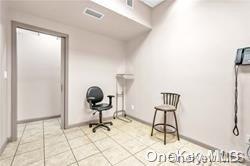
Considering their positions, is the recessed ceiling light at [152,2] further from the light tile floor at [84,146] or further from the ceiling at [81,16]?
the light tile floor at [84,146]

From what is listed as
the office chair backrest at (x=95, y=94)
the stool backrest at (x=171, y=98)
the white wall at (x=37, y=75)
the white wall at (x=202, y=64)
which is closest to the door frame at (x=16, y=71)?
the office chair backrest at (x=95, y=94)

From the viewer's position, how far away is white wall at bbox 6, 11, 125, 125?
290 cm

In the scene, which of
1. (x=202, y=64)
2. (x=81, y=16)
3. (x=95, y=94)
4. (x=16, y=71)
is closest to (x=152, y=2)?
(x=81, y=16)

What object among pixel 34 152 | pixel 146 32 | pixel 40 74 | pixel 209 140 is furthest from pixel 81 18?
pixel 209 140

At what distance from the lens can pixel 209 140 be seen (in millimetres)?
2074

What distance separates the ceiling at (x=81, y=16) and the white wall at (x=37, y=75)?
1.12 m

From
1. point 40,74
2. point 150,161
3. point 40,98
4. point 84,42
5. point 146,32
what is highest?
point 146,32

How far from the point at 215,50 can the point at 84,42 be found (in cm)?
276

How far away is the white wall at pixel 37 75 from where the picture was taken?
316 centimetres

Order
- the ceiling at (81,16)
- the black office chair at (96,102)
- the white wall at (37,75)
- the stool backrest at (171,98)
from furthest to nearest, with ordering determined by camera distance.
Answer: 1. the white wall at (37,75)
2. the black office chair at (96,102)
3. the stool backrest at (171,98)
4. the ceiling at (81,16)

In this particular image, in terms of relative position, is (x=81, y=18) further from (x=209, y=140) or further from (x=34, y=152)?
(x=209, y=140)

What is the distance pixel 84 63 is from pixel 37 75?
4.59 feet

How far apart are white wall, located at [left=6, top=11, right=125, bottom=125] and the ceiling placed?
0.15 meters

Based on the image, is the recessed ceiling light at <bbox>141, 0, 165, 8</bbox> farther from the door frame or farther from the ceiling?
the door frame
